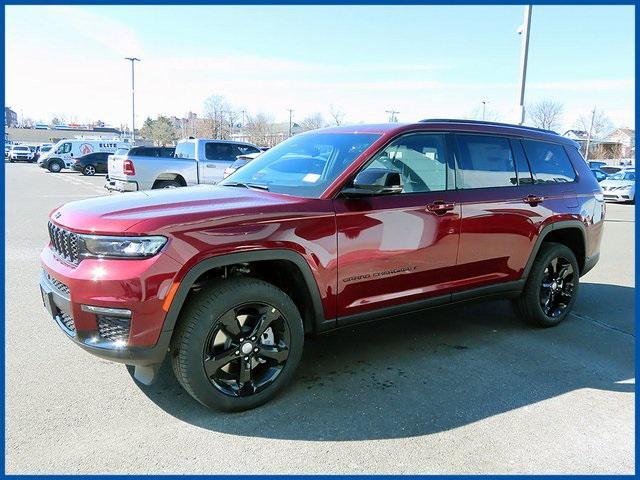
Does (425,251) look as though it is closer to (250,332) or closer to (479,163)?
(479,163)

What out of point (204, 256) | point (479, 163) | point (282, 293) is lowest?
point (282, 293)

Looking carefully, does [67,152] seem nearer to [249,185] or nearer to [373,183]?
[249,185]

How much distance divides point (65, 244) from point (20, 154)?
51419 mm

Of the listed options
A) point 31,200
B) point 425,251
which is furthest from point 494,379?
point 31,200

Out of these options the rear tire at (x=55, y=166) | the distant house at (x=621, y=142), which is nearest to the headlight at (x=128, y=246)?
the rear tire at (x=55, y=166)

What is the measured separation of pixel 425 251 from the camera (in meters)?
3.83

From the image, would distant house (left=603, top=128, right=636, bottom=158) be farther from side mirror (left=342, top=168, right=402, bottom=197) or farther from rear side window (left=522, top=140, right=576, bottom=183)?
side mirror (left=342, top=168, right=402, bottom=197)

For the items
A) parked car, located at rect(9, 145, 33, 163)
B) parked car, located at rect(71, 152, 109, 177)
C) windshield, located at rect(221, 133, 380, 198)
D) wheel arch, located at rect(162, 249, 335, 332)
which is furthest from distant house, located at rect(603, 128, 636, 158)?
wheel arch, located at rect(162, 249, 335, 332)

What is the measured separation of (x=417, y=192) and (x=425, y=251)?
456mm

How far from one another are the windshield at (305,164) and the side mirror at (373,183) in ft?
0.64

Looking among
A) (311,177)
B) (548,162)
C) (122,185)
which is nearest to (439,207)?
(311,177)

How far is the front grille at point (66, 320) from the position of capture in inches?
118

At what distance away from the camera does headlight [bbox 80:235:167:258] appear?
2.78m

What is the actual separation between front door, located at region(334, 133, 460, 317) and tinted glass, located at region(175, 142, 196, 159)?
11687 mm
